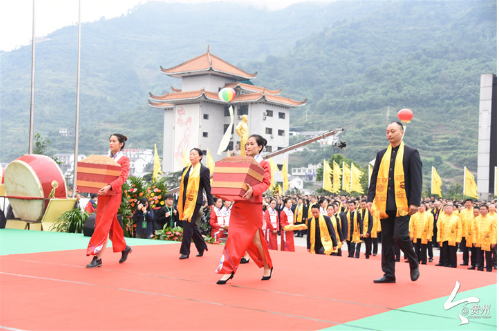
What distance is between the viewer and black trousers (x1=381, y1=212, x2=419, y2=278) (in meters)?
5.25

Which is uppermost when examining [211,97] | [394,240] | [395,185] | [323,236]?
[211,97]

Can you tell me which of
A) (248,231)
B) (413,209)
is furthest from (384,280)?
(248,231)

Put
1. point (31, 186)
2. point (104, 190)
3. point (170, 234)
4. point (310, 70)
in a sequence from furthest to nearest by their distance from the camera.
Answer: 1. point (310, 70)
2. point (31, 186)
3. point (170, 234)
4. point (104, 190)

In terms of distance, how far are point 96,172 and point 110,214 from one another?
509 mm

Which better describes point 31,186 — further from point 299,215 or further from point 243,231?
point 299,215

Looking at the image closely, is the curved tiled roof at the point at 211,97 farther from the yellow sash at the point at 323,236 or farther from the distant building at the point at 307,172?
the yellow sash at the point at 323,236

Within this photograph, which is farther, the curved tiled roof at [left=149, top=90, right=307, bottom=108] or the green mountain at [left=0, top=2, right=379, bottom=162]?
the green mountain at [left=0, top=2, right=379, bottom=162]

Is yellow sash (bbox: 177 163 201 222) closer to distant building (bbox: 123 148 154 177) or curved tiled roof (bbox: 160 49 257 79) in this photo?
curved tiled roof (bbox: 160 49 257 79)

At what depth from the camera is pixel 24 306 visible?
391 cm

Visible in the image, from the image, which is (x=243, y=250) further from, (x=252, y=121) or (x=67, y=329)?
(x=252, y=121)

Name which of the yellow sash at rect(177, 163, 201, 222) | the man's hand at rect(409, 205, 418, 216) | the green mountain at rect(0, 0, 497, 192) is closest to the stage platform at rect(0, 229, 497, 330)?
the yellow sash at rect(177, 163, 201, 222)

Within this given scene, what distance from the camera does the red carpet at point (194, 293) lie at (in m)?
3.59

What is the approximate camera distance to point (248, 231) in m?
5.23

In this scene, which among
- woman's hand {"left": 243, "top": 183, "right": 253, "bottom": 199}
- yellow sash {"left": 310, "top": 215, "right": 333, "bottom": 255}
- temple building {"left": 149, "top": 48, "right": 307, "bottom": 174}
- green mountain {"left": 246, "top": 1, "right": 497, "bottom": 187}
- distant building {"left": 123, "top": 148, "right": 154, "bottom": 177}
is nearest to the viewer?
woman's hand {"left": 243, "top": 183, "right": 253, "bottom": 199}
